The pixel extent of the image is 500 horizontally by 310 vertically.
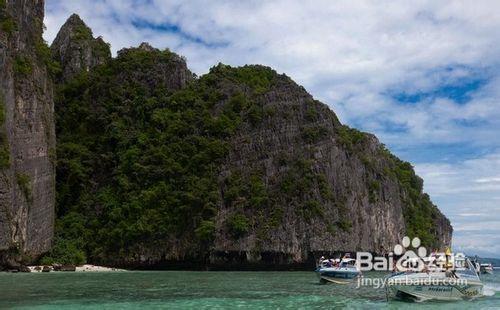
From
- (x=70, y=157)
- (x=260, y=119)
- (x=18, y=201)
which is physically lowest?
(x=18, y=201)

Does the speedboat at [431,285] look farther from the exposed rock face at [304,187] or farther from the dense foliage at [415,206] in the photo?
the dense foliage at [415,206]

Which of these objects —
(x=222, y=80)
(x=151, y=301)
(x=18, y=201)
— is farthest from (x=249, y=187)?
(x=151, y=301)

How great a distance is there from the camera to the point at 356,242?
62406 millimetres

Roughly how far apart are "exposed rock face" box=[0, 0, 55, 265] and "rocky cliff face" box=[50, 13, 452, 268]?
21.4ft

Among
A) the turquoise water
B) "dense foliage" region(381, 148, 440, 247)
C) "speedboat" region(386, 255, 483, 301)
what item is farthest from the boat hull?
"dense foliage" region(381, 148, 440, 247)

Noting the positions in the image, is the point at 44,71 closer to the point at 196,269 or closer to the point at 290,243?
the point at 196,269

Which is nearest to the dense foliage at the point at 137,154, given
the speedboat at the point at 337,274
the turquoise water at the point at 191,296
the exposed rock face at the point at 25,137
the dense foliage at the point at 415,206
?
the exposed rock face at the point at 25,137

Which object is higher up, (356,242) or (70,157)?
(70,157)

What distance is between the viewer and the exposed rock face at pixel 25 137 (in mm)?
46062

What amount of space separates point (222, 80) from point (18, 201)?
108 ft

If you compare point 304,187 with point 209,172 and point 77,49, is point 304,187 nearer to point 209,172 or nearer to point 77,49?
point 209,172

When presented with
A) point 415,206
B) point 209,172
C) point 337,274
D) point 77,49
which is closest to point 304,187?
point 209,172

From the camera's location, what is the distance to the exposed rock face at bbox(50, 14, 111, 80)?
77750 millimetres

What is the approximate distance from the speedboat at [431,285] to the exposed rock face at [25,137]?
29.3 metres
